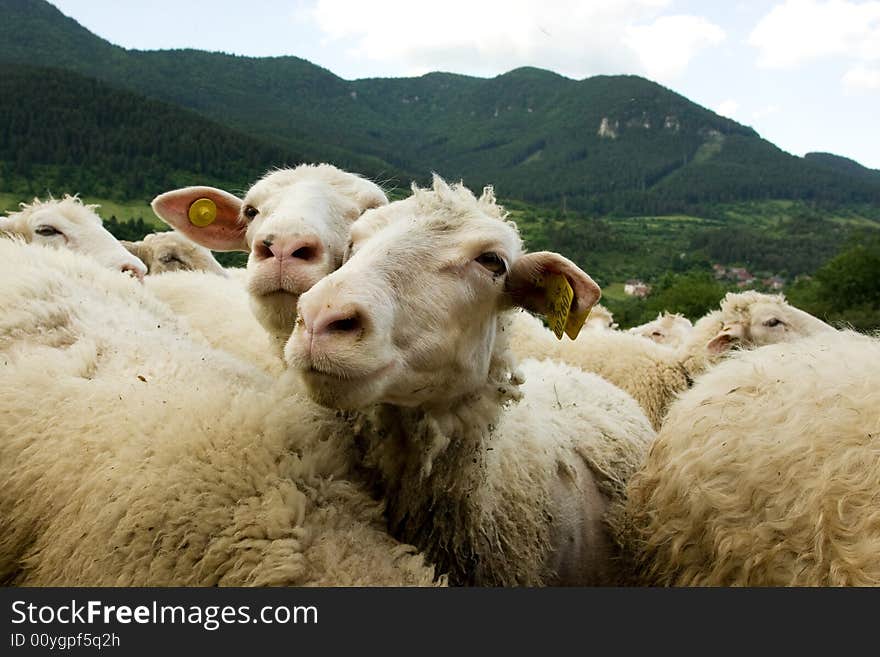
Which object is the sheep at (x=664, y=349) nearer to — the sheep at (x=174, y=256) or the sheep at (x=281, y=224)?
the sheep at (x=281, y=224)

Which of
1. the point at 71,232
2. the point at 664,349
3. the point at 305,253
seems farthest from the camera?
the point at 664,349

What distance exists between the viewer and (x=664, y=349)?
22.0ft

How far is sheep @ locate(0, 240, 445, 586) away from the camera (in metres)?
1.99

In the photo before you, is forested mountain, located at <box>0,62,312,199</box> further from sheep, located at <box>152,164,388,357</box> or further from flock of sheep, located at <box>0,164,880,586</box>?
flock of sheep, located at <box>0,164,880,586</box>

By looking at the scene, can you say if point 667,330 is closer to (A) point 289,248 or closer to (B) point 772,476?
(B) point 772,476

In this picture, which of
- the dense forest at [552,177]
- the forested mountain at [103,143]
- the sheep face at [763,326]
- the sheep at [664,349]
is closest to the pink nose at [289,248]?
the dense forest at [552,177]

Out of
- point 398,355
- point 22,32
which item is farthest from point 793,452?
point 22,32

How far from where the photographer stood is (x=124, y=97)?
85.8 metres

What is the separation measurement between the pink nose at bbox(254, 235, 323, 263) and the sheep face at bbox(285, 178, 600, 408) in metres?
0.18

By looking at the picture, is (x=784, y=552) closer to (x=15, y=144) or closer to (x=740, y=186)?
(x=15, y=144)

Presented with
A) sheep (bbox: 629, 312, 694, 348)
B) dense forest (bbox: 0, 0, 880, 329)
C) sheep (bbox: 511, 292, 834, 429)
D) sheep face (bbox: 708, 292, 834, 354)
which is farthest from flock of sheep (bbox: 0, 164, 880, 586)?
sheep (bbox: 629, 312, 694, 348)

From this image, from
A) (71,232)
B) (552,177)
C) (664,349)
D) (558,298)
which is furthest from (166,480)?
(552,177)

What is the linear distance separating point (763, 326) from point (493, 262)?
4.86 metres

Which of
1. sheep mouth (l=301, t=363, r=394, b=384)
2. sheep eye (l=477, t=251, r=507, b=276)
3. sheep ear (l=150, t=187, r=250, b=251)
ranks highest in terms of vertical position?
sheep eye (l=477, t=251, r=507, b=276)
